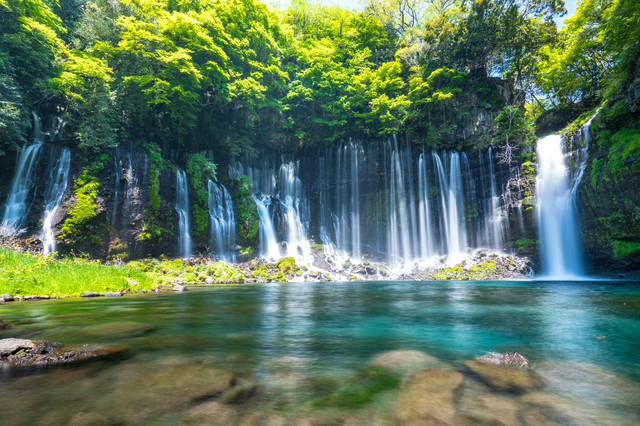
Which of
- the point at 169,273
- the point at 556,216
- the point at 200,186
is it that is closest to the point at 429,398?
the point at 169,273

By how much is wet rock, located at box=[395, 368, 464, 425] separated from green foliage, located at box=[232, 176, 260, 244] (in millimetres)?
21559

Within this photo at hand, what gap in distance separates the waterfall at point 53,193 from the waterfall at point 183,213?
606cm

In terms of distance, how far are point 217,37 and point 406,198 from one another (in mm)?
19106

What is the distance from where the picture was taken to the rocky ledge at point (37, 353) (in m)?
2.73

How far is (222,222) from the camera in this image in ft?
73.2

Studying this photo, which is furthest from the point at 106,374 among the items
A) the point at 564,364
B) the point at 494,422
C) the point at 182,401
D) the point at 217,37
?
the point at 217,37

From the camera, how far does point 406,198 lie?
25.0 metres

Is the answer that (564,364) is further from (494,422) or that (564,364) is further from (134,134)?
(134,134)

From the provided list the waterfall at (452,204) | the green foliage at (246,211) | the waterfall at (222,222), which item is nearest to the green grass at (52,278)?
the waterfall at (222,222)

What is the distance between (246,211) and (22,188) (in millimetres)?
13036

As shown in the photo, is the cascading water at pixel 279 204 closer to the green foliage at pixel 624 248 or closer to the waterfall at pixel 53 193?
the waterfall at pixel 53 193

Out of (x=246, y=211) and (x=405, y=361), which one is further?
(x=246, y=211)

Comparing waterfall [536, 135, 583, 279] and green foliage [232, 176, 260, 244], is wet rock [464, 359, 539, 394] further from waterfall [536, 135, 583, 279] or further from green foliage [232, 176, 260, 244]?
green foliage [232, 176, 260, 244]

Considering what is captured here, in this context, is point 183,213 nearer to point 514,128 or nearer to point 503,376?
point 503,376
